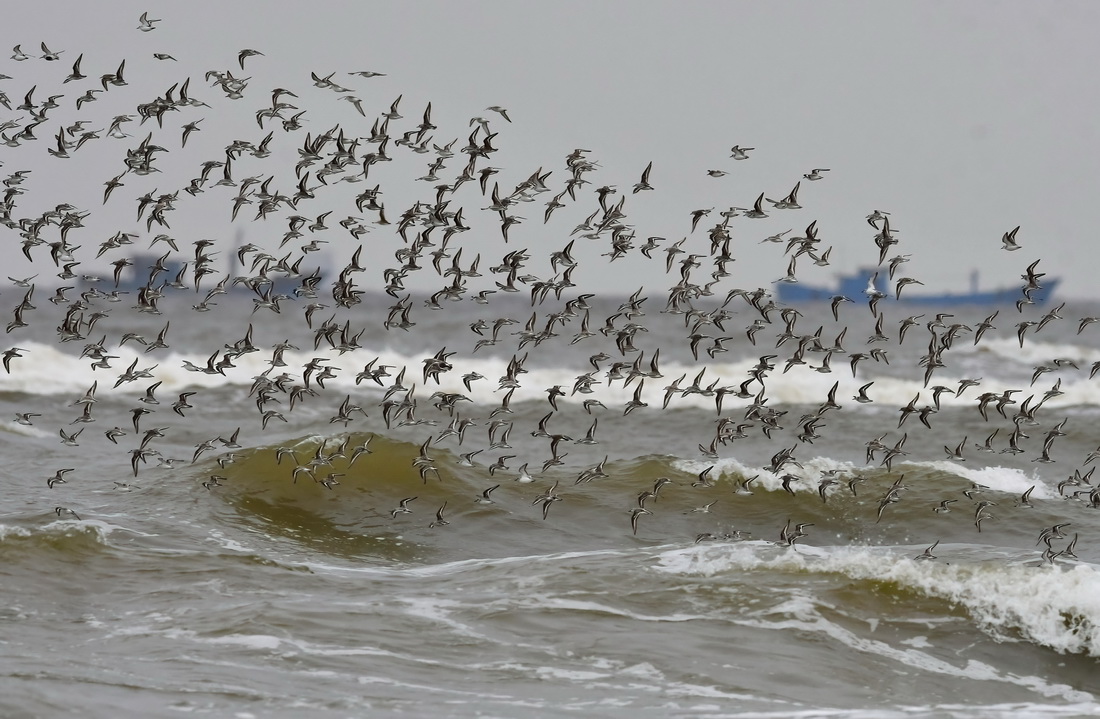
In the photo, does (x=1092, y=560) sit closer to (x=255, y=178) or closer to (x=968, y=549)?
(x=968, y=549)

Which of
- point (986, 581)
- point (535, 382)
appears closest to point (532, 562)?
point (986, 581)

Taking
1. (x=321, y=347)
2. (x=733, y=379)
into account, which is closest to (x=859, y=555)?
(x=733, y=379)

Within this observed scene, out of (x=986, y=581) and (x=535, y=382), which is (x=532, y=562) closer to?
(x=986, y=581)

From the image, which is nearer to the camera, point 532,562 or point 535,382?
point 532,562

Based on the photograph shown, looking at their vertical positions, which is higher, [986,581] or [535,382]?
[535,382]

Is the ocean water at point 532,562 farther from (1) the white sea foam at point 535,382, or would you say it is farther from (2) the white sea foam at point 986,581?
(1) the white sea foam at point 535,382

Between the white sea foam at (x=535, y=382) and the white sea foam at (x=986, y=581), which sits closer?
the white sea foam at (x=986, y=581)

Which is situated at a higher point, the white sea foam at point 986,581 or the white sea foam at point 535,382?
the white sea foam at point 535,382

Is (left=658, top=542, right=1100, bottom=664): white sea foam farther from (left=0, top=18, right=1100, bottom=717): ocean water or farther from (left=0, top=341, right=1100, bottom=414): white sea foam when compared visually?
(left=0, top=341, right=1100, bottom=414): white sea foam

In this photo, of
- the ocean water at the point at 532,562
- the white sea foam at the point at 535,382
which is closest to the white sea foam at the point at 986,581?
the ocean water at the point at 532,562

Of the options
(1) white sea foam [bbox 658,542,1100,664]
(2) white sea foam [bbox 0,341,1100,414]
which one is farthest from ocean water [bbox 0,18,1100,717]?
(2) white sea foam [bbox 0,341,1100,414]

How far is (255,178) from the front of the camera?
2111 centimetres

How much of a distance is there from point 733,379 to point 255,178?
32.9m

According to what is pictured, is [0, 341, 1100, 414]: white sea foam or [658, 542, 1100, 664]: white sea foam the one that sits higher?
[0, 341, 1100, 414]: white sea foam
